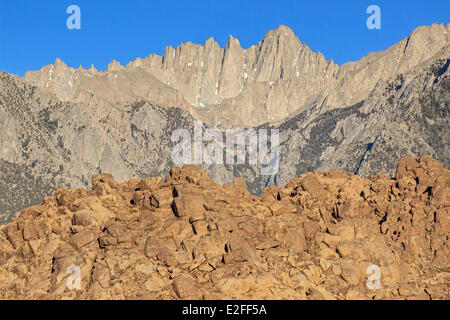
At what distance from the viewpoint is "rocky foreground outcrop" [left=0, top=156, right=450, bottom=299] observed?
8131cm

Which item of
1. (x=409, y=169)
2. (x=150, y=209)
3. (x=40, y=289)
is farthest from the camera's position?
(x=409, y=169)

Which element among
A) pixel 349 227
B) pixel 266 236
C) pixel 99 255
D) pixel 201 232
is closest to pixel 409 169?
pixel 349 227

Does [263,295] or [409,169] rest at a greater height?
[409,169]

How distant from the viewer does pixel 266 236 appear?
9269cm

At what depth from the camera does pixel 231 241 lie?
86.1 metres

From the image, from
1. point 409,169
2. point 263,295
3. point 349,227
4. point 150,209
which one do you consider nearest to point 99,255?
point 150,209

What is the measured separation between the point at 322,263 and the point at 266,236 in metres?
7.55

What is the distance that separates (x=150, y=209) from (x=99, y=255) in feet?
36.6

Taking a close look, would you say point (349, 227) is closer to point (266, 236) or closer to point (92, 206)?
point (266, 236)

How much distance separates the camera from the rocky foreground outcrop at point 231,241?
8131cm

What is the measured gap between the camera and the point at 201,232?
286ft
